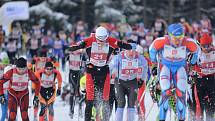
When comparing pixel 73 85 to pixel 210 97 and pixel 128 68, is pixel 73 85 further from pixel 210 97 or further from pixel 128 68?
pixel 210 97

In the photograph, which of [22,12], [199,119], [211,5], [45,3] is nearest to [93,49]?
[199,119]

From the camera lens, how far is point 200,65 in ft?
37.2

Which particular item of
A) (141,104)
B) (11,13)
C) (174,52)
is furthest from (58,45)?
(174,52)

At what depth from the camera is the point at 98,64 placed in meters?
11.3

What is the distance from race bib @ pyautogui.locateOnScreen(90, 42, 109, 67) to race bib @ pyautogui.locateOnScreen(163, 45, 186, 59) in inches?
71.2

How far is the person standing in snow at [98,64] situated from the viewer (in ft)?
36.4

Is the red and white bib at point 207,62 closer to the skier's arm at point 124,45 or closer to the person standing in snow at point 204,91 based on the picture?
the person standing in snow at point 204,91

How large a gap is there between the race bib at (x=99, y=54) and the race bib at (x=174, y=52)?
181 centimetres

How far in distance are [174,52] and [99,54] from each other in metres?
2.04

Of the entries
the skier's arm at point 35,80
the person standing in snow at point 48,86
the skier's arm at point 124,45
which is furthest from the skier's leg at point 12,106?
the skier's arm at point 124,45

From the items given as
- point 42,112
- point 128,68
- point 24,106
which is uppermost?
point 128,68

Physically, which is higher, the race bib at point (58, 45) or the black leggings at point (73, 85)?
the race bib at point (58, 45)

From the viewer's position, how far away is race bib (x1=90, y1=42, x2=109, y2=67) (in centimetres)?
1115

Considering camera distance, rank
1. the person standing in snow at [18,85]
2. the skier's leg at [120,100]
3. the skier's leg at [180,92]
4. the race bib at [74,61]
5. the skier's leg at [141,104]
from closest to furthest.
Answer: the skier's leg at [180,92]
the skier's leg at [120,100]
the person standing in snow at [18,85]
the skier's leg at [141,104]
the race bib at [74,61]
